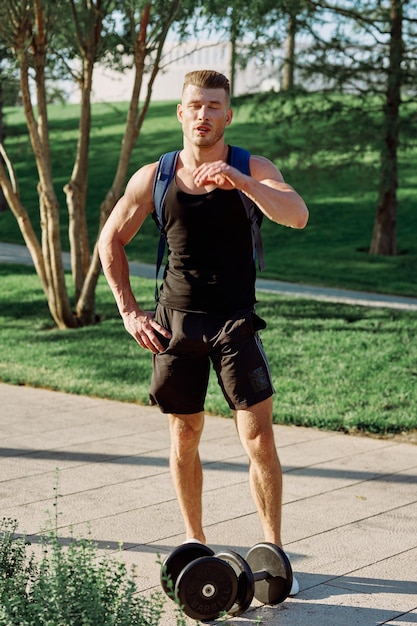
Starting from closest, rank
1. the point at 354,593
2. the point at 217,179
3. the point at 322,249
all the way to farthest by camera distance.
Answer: the point at 217,179 < the point at 354,593 < the point at 322,249

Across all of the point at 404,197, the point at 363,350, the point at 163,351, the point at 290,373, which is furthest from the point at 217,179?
the point at 404,197

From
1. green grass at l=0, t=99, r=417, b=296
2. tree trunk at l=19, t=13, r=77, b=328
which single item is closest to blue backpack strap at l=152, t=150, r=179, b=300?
tree trunk at l=19, t=13, r=77, b=328

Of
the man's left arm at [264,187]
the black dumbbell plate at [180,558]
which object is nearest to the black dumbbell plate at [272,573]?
the black dumbbell plate at [180,558]

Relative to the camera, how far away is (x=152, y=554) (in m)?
4.71

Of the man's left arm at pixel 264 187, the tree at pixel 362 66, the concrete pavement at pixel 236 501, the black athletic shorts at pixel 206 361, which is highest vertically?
the tree at pixel 362 66

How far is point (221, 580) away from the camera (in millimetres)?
3898

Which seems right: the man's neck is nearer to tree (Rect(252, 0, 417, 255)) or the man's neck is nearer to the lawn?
the lawn

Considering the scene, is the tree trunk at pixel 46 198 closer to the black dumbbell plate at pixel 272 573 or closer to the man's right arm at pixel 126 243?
the man's right arm at pixel 126 243

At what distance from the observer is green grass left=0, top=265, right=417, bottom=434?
7.79m

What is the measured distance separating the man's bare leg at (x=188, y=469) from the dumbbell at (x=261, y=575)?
1.05 ft

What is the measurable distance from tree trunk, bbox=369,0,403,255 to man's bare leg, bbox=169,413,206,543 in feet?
45.3

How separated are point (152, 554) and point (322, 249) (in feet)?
52.8

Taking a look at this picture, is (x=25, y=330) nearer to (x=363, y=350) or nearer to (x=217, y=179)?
(x=363, y=350)

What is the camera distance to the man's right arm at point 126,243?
13.8 ft
